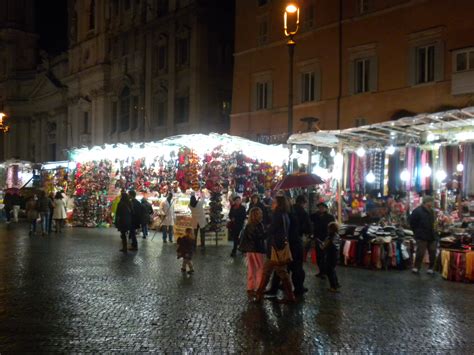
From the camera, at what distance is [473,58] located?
66.6 feet

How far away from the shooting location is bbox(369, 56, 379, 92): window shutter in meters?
23.8

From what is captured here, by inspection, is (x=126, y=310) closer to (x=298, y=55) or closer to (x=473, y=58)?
(x=473, y=58)

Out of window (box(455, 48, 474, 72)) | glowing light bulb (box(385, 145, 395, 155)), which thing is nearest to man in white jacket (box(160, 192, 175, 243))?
glowing light bulb (box(385, 145, 395, 155))

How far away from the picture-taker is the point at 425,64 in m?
22.2

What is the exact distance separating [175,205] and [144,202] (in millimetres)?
1168

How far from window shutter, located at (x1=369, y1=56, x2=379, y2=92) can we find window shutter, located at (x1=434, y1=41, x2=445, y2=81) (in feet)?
8.85

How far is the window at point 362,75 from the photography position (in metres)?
24.3

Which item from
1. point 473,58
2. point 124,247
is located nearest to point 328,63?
point 473,58

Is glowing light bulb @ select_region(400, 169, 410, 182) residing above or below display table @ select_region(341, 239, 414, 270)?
above

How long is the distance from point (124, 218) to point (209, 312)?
25.9 ft

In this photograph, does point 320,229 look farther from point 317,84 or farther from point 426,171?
point 317,84

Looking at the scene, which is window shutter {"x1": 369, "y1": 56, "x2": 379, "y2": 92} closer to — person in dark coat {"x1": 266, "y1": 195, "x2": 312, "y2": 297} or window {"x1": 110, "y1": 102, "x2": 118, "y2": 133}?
person in dark coat {"x1": 266, "y1": 195, "x2": 312, "y2": 297}

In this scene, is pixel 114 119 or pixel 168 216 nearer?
pixel 168 216

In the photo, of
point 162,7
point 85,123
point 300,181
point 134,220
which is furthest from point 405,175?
point 85,123
